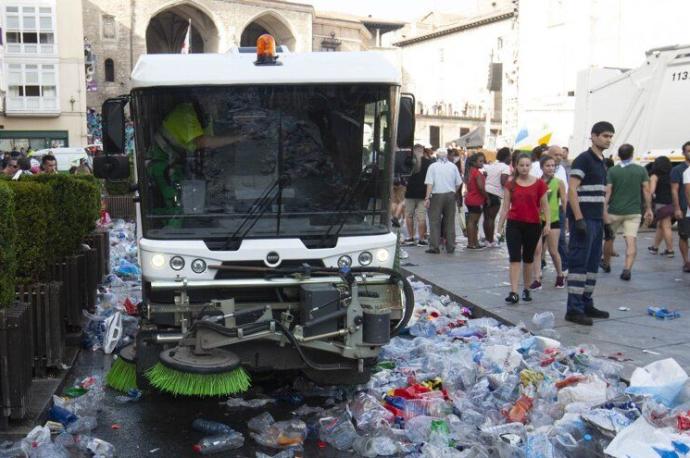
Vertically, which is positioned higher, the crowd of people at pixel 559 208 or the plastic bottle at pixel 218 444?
the crowd of people at pixel 559 208

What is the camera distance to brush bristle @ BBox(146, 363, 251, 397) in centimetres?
491

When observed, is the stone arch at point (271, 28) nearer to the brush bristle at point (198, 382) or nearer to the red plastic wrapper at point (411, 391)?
the red plastic wrapper at point (411, 391)

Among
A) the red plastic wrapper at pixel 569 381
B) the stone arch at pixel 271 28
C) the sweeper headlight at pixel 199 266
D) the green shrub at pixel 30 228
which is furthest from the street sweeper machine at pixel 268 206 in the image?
A: the stone arch at pixel 271 28

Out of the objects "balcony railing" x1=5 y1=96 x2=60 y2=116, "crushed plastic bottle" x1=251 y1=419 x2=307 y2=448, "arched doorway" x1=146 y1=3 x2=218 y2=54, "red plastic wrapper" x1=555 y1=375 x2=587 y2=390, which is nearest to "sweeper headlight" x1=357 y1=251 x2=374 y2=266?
"crushed plastic bottle" x1=251 y1=419 x2=307 y2=448

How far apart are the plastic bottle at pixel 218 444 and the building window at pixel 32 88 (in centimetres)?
4832

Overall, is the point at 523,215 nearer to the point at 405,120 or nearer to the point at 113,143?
the point at 405,120

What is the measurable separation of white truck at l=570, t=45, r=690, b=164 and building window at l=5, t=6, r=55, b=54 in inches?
1613

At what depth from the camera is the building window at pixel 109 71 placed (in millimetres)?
63031

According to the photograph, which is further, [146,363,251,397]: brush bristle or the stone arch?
the stone arch

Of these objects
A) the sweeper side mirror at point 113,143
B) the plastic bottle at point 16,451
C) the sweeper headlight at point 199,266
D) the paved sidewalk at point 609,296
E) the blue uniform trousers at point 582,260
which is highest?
the sweeper side mirror at point 113,143

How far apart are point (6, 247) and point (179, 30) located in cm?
7122

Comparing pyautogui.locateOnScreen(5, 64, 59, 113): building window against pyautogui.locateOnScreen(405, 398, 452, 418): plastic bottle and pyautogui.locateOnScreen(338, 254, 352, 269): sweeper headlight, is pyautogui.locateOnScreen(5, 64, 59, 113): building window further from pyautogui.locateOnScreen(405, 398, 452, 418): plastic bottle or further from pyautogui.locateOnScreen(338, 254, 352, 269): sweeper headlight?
pyautogui.locateOnScreen(405, 398, 452, 418): plastic bottle

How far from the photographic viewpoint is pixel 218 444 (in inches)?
204

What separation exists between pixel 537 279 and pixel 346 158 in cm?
498
